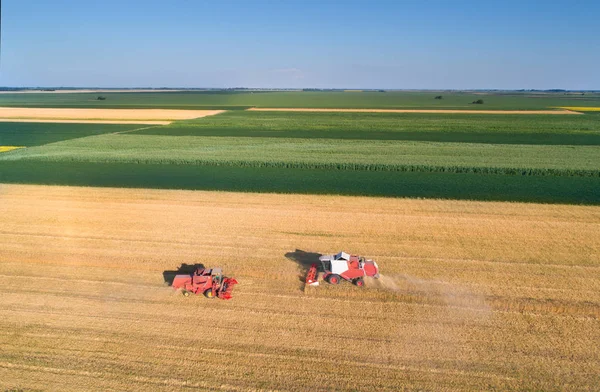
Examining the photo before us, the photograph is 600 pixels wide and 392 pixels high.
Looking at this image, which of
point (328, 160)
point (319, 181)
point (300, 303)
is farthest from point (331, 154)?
point (300, 303)

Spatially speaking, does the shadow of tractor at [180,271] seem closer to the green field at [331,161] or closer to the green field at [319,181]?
the green field at [319,181]

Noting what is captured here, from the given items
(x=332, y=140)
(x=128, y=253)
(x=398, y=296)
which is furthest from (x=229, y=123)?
(x=398, y=296)

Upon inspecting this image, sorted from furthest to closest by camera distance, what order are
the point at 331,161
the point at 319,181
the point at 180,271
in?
1. the point at 331,161
2. the point at 319,181
3. the point at 180,271

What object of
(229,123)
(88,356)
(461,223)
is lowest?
(88,356)

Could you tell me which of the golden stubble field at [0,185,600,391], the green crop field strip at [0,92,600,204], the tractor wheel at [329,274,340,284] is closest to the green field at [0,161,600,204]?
the green crop field strip at [0,92,600,204]

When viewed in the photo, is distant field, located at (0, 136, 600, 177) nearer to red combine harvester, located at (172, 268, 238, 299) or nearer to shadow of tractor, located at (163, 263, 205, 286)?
shadow of tractor, located at (163, 263, 205, 286)

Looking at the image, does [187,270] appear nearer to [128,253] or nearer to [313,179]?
[128,253]

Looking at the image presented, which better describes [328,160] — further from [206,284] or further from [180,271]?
[206,284]
